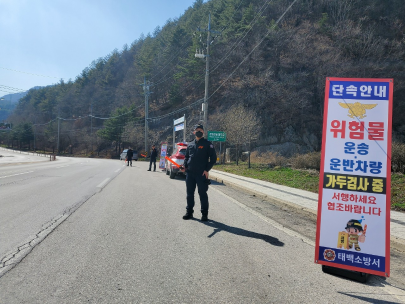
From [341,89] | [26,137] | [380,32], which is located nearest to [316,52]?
[380,32]

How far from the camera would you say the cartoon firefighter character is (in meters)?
3.70

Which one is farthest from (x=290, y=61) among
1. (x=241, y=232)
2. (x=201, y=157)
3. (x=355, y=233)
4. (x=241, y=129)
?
(x=355, y=233)

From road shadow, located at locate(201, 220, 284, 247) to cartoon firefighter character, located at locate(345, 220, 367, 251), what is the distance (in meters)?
1.49

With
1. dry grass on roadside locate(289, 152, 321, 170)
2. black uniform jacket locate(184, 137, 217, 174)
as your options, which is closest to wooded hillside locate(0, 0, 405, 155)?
dry grass on roadside locate(289, 152, 321, 170)

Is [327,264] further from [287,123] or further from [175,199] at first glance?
[287,123]

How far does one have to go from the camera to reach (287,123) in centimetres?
4191

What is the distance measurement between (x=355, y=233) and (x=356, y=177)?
2.26 feet

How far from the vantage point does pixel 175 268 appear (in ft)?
12.7

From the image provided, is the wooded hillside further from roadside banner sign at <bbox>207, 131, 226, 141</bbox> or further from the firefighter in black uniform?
the firefighter in black uniform

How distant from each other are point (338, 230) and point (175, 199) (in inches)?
243

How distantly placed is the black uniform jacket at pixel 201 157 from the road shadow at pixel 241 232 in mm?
1146

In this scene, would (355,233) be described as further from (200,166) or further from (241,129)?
(241,129)

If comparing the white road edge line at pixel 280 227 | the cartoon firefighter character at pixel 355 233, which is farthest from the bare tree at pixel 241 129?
the cartoon firefighter character at pixel 355 233

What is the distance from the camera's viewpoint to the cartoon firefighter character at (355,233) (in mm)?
3699
